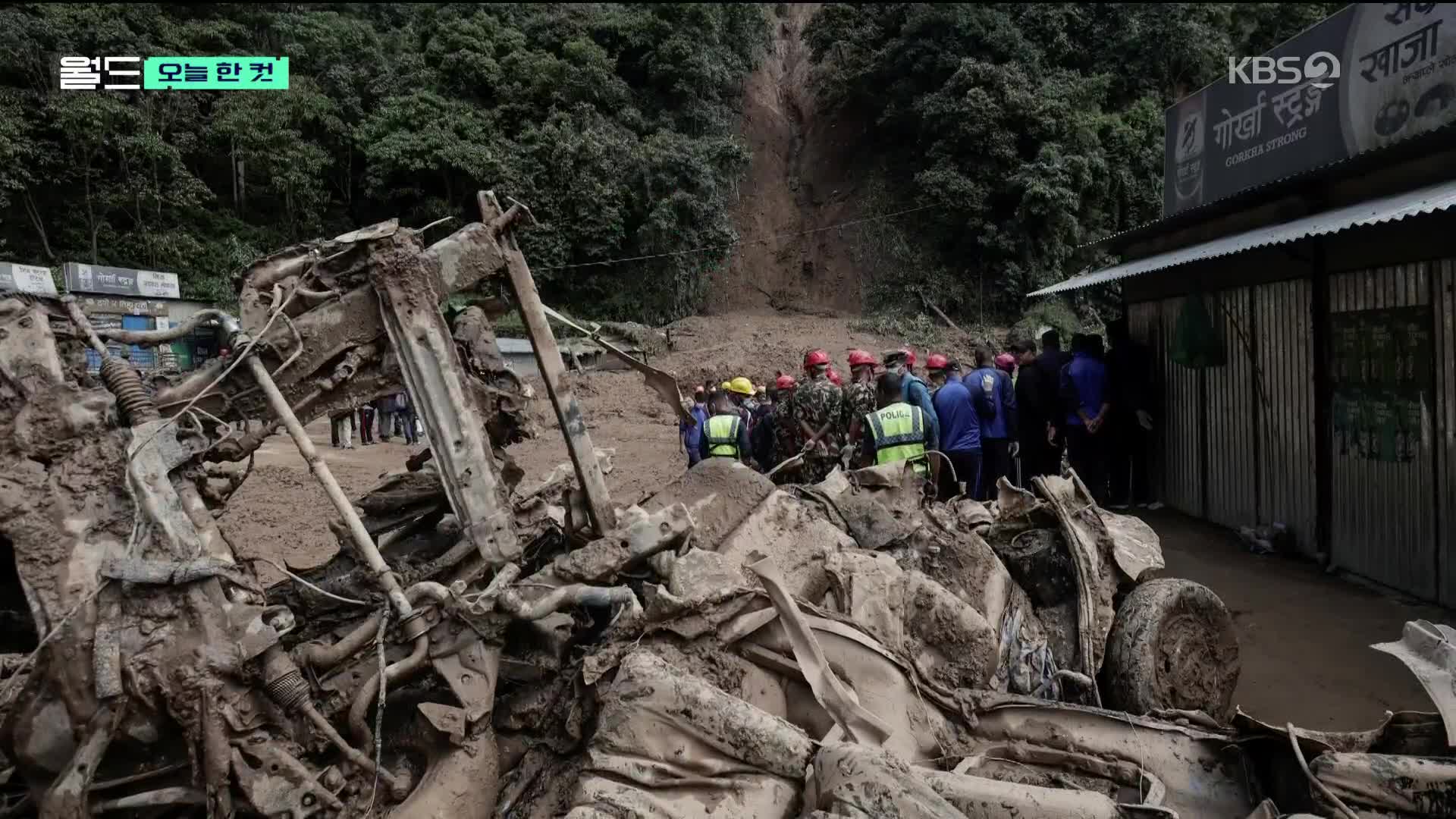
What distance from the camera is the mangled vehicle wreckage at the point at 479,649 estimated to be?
9.60ft

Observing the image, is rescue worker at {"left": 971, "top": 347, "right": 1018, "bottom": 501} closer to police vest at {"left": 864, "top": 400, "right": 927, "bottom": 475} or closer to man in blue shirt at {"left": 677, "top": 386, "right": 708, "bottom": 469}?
police vest at {"left": 864, "top": 400, "right": 927, "bottom": 475}

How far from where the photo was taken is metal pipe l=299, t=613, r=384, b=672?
3219 millimetres

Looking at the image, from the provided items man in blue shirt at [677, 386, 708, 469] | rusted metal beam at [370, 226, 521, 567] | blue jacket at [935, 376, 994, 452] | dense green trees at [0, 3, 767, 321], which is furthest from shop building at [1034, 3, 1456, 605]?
dense green trees at [0, 3, 767, 321]

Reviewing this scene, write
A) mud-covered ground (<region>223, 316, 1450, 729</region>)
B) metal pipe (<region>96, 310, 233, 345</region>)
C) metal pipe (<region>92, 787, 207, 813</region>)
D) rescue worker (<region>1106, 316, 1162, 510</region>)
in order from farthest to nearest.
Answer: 1. rescue worker (<region>1106, 316, 1162, 510</region>)
2. mud-covered ground (<region>223, 316, 1450, 729</region>)
3. metal pipe (<region>96, 310, 233, 345</region>)
4. metal pipe (<region>92, 787, 207, 813</region>)

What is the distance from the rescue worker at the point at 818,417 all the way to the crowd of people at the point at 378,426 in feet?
35.3

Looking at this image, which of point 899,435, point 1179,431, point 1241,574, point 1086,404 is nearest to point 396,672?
point 899,435

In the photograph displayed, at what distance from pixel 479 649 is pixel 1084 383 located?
707 cm

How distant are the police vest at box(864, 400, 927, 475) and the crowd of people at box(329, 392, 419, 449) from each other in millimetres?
12444

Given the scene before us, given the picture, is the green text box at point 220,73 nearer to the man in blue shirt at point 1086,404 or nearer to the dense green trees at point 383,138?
the dense green trees at point 383,138

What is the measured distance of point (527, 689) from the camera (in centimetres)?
351

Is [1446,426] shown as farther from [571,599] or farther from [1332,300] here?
[571,599]

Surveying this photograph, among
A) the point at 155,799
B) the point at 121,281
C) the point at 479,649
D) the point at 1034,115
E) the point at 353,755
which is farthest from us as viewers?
the point at 1034,115

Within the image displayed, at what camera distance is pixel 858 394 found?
7.90m

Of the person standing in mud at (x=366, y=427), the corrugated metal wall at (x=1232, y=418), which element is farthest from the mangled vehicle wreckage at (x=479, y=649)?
the person standing in mud at (x=366, y=427)
